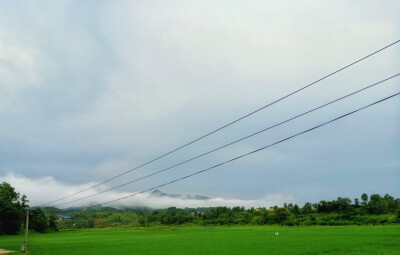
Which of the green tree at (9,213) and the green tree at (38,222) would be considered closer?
the green tree at (9,213)

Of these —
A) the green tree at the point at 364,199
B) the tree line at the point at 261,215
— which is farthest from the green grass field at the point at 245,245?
the green tree at the point at 364,199

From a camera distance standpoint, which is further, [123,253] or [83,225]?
[83,225]

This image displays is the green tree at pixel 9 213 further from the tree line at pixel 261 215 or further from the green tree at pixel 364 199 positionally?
the green tree at pixel 364 199

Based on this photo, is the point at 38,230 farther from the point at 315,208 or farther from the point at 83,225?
the point at 315,208

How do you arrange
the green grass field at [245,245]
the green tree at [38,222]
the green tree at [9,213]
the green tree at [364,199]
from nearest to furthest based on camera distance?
the green grass field at [245,245], the green tree at [9,213], the green tree at [38,222], the green tree at [364,199]

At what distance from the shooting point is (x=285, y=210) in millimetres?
100750

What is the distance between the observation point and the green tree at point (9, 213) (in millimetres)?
71556

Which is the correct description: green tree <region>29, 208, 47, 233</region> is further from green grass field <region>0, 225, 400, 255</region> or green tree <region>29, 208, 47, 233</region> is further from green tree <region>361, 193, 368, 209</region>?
green tree <region>361, 193, 368, 209</region>

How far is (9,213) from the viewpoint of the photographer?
72000mm

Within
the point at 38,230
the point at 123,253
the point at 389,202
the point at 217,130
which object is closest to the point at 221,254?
the point at 123,253

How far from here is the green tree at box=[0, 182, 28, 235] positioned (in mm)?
71556

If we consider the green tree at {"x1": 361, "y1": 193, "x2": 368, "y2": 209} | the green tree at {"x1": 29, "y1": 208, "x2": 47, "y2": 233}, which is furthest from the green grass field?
the green tree at {"x1": 361, "y1": 193, "x2": 368, "y2": 209}

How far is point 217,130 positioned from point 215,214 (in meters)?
120

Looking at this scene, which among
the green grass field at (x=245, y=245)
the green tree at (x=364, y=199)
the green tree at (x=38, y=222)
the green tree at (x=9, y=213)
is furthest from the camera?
the green tree at (x=364, y=199)
